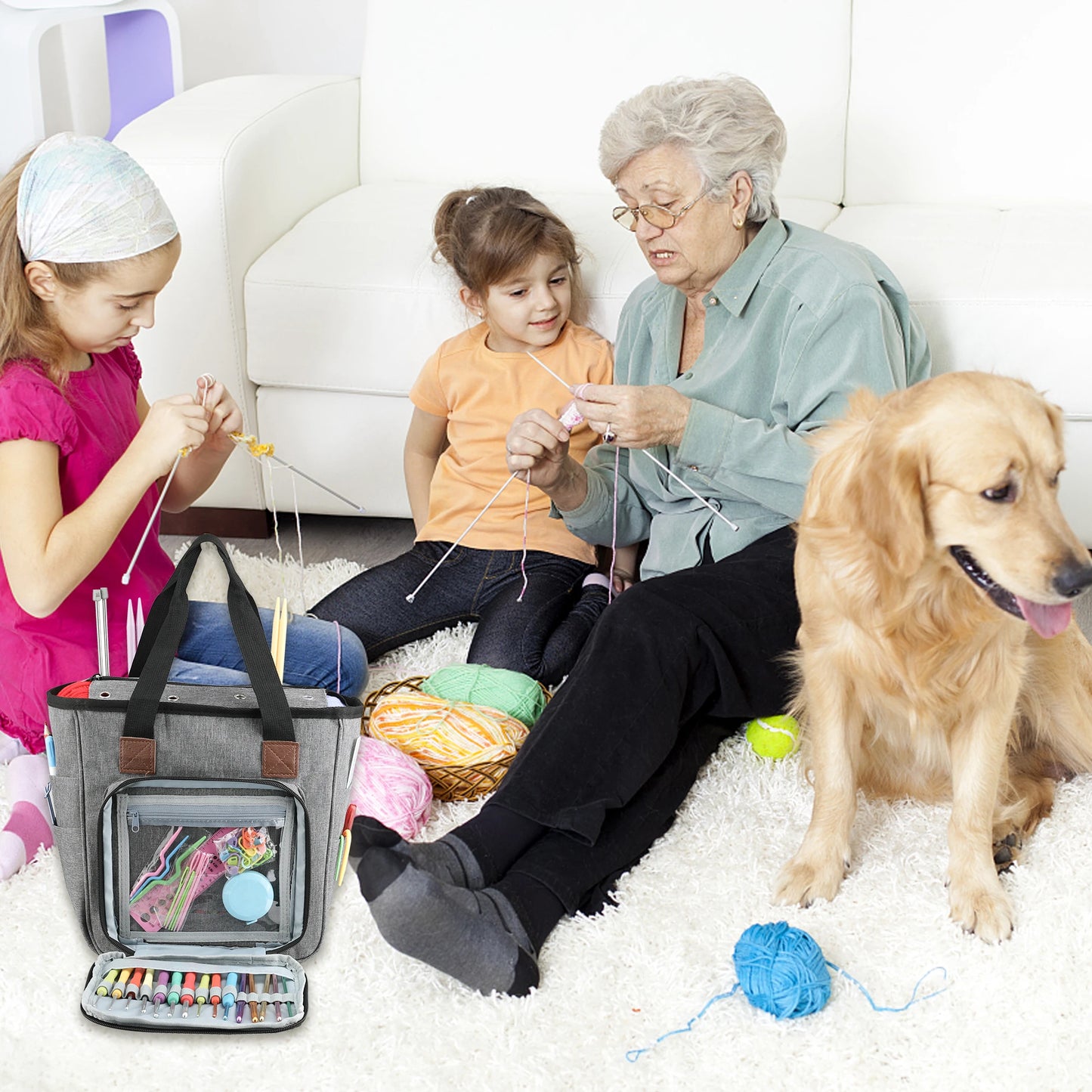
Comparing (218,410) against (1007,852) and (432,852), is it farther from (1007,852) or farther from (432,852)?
(1007,852)

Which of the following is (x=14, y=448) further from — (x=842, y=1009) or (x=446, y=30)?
(x=446, y=30)

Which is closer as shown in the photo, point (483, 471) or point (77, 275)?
point (77, 275)

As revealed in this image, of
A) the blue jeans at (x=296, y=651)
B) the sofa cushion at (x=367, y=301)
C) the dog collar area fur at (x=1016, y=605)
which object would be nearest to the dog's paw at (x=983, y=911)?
the dog collar area fur at (x=1016, y=605)

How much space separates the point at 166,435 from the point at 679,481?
767mm

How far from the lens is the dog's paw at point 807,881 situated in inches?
58.5

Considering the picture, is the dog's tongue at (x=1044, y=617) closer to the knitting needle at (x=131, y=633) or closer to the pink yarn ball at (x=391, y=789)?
the pink yarn ball at (x=391, y=789)

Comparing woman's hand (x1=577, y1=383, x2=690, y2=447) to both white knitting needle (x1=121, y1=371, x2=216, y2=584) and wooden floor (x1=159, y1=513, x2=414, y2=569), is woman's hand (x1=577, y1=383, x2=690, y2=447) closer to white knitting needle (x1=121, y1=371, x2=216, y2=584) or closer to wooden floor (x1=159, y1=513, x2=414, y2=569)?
white knitting needle (x1=121, y1=371, x2=216, y2=584)

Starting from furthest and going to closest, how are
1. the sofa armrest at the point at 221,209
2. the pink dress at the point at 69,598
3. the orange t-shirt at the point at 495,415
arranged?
the sofa armrest at the point at 221,209 → the orange t-shirt at the point at 495,415 → the pink dress at the point at 69,598

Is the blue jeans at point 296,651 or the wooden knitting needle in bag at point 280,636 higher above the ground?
the wooden knitting needle in bag at point 280,636

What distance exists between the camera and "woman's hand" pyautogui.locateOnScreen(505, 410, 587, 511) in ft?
6.01

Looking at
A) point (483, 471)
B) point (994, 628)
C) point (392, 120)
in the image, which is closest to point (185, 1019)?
point (994, 628)

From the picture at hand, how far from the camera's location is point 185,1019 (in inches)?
51.5

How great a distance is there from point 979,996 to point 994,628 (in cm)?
40

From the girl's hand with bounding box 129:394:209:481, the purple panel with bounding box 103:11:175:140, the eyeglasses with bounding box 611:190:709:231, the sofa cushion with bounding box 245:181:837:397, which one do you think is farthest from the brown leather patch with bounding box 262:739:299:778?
the purple panel with bounding box 103:11:175:140
